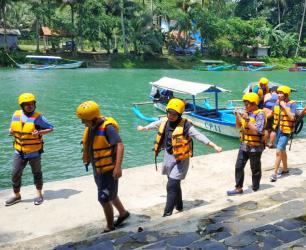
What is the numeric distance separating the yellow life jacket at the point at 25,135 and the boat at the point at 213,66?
146ft

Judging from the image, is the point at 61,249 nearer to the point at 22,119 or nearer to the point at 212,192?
the point at 22,119

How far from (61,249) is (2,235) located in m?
1.94

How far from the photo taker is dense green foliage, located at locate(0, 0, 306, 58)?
51.3 m

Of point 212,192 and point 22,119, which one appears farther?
point 212,192

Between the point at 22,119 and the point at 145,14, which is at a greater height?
the point at 145,14

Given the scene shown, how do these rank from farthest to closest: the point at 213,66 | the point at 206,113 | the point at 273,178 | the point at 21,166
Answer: the point at 213,66, the point at 206,113, the point at 273,178, the point at 21,166

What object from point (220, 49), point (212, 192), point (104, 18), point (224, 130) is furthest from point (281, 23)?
point (212, 192)

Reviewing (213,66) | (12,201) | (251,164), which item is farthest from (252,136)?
(213,66)

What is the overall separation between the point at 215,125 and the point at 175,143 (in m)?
9.81

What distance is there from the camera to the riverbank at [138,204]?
4.99 meters

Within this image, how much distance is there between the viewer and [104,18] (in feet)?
166

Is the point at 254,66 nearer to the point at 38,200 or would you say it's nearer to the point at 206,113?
the point at 206,113

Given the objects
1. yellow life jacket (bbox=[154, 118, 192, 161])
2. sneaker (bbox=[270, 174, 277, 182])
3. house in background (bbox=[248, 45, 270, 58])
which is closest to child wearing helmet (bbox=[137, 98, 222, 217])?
yellow life jacket (bbox=[154, 118, 192, 161])

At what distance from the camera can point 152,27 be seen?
5222 centimetres
